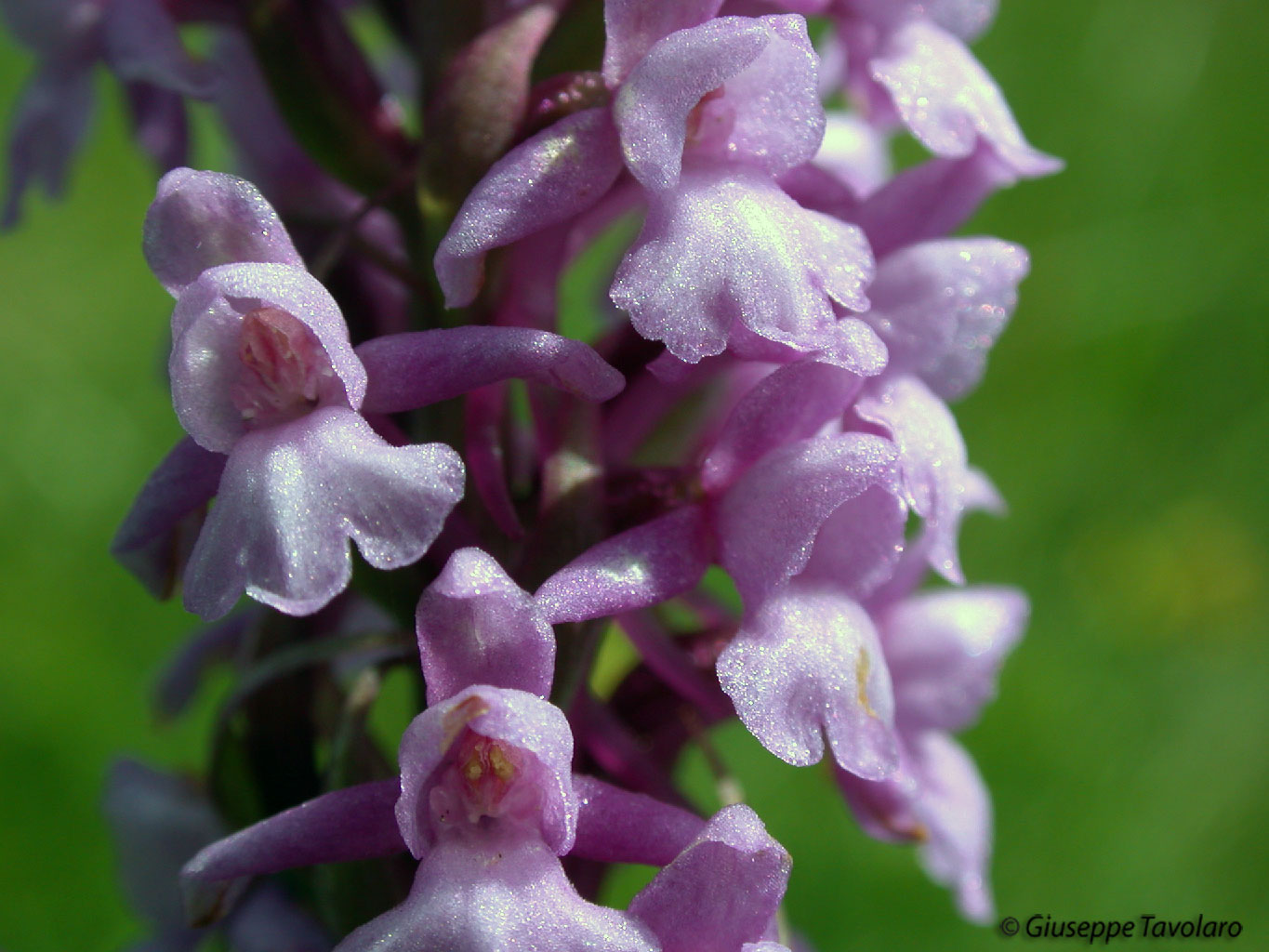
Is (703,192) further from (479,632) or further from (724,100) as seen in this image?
(479,632)

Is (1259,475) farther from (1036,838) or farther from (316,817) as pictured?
(316,817)

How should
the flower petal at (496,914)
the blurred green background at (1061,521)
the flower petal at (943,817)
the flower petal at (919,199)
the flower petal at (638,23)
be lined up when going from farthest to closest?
the blurred green background at (1061,521)
the flower petal at (943,817)
the flower petal at (919,199)
the flower petal at (638,23)
the flower petal at (496,914)

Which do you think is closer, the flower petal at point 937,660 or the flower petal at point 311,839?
the flower petal at point 311,839

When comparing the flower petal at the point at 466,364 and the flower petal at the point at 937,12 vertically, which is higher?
the flower petal at the point at 937,12

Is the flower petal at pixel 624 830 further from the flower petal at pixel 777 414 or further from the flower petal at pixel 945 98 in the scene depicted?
the flower petal at pixel 945 98

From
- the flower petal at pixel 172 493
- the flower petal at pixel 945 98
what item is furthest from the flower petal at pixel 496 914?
the flower petal at pixel 945 98

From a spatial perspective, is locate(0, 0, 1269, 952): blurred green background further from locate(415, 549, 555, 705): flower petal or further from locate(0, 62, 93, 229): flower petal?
locate(415, 549, 555, 705): flower petal
